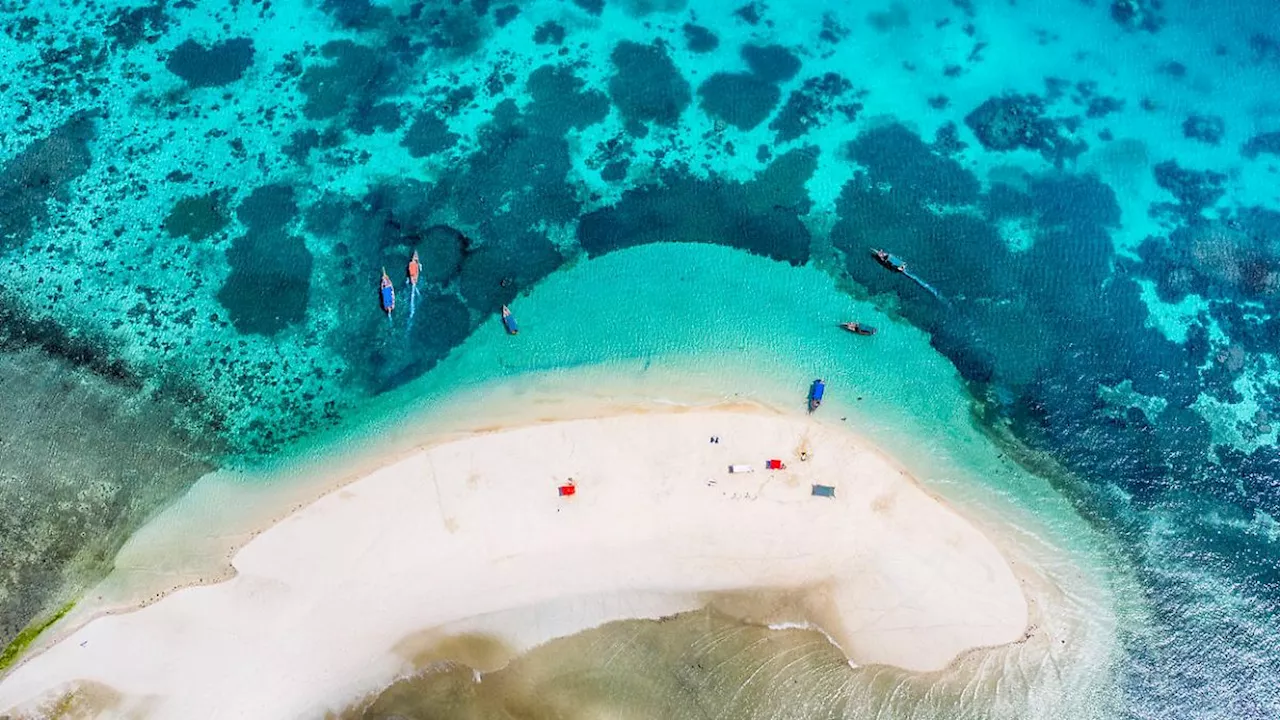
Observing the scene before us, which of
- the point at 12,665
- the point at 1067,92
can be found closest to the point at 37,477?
the point at 12,665

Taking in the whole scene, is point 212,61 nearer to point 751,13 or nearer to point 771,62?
point 751,13

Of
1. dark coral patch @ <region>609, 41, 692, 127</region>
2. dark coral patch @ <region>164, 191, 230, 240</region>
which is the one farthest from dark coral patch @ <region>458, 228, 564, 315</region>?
dark coral patch @ <region>164, 191, 230, 240</region>

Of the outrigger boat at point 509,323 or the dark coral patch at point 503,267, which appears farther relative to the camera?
the dark coral patch at point 503,267

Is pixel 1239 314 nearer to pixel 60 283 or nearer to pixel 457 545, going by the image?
pixel 457 545

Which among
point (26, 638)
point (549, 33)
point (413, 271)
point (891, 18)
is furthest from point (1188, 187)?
point (26, 638)

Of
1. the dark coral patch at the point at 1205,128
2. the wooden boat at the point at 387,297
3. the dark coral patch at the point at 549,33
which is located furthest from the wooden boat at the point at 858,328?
the dark coral patch at the point at 549,33

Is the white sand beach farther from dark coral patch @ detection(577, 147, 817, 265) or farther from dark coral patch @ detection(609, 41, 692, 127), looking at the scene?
dark coral patch @ detection(609, 41, 692, 127)

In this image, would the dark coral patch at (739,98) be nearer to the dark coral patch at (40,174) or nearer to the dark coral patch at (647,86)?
the dark coral patch at (647,86)
